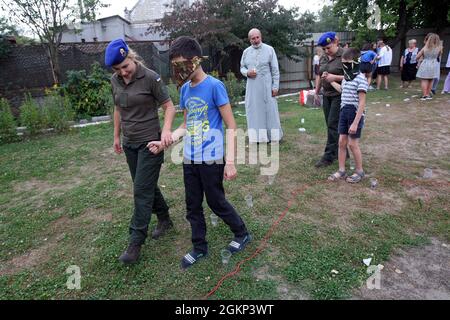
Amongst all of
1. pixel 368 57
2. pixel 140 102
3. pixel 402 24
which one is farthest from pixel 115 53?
pixel 402 24

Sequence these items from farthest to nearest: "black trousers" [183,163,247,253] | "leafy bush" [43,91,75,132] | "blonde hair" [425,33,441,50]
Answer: "blonde hair" [425,33,441,50]
"leafy bush" [43,91,75,132]
"black trousers" [183,163,247,253]

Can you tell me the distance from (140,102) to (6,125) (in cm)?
621

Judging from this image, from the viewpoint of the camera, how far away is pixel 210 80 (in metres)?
2.58

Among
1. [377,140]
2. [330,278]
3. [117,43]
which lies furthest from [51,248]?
[377,140]

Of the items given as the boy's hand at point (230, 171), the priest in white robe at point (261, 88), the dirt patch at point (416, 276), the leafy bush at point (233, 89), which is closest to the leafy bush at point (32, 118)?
the priest in white robe at point (261, 88)

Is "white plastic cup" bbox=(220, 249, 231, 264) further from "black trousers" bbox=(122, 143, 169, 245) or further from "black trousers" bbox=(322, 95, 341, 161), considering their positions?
"black trousers" bbox=(322, 95, 341, 161)

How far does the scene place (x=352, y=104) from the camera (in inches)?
162

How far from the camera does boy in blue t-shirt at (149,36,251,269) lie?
2494 mm

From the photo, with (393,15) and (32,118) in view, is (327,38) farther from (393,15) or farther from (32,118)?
(393,15)

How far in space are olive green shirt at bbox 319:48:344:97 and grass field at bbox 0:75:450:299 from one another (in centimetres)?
113

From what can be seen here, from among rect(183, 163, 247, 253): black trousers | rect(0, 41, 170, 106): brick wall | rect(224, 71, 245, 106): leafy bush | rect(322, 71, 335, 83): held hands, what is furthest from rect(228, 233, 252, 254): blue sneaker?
rect(0, 41, 170, 106): brick wall

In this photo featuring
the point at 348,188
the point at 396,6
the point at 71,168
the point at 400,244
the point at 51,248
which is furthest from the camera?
the point at 396,6
